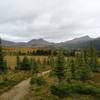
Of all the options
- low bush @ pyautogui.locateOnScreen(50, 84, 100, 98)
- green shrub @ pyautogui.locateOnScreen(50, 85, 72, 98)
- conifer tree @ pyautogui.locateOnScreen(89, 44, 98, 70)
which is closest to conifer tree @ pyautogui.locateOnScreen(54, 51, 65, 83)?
low bush @ pyautogui.locateOnScreen(50, 84, 100, 98)

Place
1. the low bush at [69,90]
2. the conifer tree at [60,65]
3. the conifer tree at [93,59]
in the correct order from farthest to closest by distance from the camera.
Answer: the conifer tree at [93,59] < the conifer tree at [60,65] < the low bush at [69,90]

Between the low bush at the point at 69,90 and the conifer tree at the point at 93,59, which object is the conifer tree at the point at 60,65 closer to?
the low bush at the point at 69,90

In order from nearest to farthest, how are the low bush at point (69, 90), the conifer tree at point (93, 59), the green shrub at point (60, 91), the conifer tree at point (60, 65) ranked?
the green shrub at point (60, 91)
the low bush at point (69, 90)
the conifer tree at point (60, 65)
the conifer tree at point (93, 59)

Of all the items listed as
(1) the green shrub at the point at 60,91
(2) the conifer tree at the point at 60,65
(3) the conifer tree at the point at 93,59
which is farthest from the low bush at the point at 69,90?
(3) the conifer tree at the point at 93,59

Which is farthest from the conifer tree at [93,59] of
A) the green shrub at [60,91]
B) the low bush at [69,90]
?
the green shrub at [60,91]

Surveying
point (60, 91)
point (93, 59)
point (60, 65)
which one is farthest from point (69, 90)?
point (93, 59)

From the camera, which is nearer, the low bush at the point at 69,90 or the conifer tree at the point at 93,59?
the low bush at the point at 69,90

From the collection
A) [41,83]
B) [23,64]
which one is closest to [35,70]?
[23,64]

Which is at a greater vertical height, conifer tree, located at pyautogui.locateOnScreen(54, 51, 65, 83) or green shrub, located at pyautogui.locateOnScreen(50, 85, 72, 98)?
conifer tree, located at pyautogui.locateOnScreen(54, 51, 65, 83)

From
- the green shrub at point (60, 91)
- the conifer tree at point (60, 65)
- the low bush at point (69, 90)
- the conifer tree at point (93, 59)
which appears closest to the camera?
the green shrub at point (60, 91)

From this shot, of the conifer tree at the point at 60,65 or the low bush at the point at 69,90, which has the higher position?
the conifer tree at the point at 60,65

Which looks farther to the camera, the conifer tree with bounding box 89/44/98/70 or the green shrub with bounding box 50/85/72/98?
the conifer tree with bounding box 89/44/98/70

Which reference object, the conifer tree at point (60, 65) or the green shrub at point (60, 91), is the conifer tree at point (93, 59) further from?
the green shrub at point (60, 91)

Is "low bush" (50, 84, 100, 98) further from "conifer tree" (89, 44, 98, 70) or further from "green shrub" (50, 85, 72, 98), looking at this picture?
"conifer tree" (89, 44, 98, 70)
